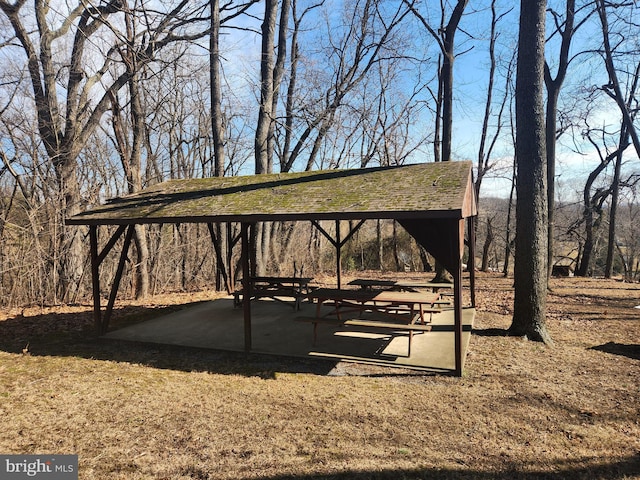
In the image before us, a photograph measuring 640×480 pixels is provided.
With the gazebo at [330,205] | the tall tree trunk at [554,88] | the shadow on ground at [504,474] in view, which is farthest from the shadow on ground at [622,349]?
the tall tree trunk at [554,88]

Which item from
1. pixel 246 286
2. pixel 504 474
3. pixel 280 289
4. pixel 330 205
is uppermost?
pixel 330 205

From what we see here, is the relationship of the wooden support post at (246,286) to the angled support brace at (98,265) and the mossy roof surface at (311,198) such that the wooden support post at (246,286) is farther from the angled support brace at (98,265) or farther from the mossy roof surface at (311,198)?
the angled support brace at (98,265)

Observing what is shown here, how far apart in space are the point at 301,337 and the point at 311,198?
253 centimetres

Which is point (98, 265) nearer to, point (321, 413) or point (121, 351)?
point (121, 351)

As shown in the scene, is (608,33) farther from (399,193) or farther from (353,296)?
(353,296)

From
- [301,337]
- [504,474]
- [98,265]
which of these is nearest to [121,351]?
[98,265]

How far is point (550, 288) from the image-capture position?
1312 cm

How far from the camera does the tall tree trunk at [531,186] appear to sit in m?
6.84

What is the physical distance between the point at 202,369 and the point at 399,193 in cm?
382

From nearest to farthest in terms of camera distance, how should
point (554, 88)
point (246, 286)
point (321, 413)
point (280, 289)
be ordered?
point (321, 413), point (246, 286), point (280, 289), point (554, 88)

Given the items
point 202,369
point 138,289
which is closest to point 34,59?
point 138,289

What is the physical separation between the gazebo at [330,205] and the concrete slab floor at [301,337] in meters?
0.56

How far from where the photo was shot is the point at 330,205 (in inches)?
224

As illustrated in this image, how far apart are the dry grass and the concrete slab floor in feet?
1.11
